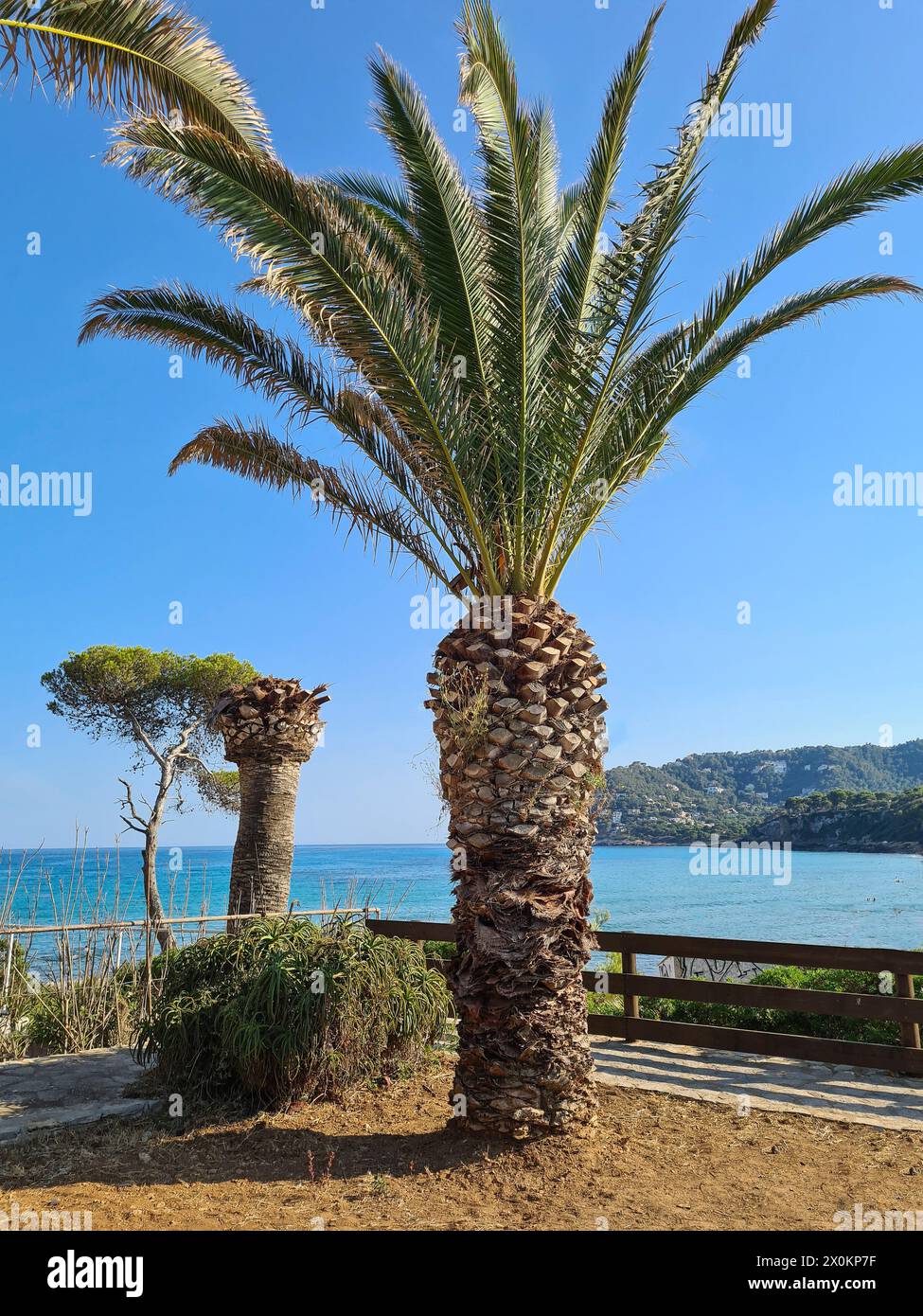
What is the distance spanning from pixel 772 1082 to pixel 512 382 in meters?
5.81

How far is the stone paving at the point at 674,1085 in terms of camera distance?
6.09 m

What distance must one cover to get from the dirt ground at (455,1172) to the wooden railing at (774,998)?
1.37 meters

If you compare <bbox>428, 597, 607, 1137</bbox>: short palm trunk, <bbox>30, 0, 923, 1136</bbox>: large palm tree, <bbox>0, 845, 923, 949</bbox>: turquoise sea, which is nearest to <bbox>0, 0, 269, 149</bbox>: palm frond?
<bbox>30, 0, 923, 1136</bbox>: large palm tree

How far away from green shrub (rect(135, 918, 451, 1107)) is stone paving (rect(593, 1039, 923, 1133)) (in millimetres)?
1805

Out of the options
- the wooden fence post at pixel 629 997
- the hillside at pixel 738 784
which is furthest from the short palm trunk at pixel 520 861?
the hillside at pixel 738 784

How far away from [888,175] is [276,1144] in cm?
756

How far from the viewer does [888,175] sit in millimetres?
5641

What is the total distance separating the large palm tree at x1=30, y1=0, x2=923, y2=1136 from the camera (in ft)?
17.7

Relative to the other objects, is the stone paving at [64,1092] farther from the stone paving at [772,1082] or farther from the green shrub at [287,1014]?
the stone paving at [772,1082]

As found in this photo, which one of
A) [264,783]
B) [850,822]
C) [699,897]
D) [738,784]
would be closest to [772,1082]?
[264,783]

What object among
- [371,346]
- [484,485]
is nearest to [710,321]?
[484,485]

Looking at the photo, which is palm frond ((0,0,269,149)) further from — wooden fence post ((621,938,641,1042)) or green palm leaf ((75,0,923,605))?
wooden fence post ((621,938,641,1042))

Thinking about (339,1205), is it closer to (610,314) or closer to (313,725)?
(610,314)

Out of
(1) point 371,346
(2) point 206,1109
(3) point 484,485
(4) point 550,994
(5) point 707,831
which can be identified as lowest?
(5) point 707,831
